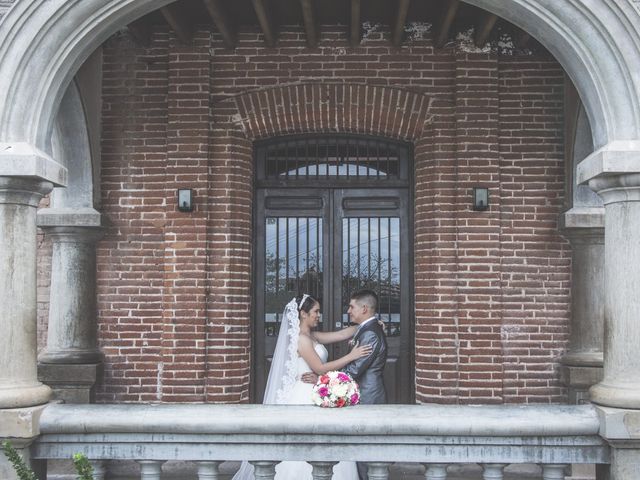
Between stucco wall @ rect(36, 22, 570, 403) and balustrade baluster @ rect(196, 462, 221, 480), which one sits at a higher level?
stucco wall @ rect(36, 22, 570, 403)

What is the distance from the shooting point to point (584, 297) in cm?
716

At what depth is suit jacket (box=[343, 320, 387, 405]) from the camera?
606 centimetres

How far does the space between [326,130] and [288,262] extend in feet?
4.68

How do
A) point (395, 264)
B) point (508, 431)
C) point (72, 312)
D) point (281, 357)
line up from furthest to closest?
point (395, 264), point (72, 312), point (281, 357), point (508, 431)

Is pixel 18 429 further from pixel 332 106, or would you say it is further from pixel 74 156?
pixel 332 106

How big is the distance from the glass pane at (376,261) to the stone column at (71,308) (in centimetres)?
251

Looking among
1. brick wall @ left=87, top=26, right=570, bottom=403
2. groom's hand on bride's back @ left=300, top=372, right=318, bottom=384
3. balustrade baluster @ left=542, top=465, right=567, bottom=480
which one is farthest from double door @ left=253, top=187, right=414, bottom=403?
balustrade baluster @ left=542, top=465, right=567, bottom=480

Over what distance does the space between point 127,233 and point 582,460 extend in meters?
4.78

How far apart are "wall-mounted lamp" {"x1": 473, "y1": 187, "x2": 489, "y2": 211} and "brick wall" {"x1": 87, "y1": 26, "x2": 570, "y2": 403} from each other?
3.3 inches

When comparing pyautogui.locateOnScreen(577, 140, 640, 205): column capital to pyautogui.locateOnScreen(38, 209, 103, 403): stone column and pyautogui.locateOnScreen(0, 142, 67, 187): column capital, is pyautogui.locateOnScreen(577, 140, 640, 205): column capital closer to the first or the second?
pyautogui.locateOnScreen(0, 142, 67, 187): column capital

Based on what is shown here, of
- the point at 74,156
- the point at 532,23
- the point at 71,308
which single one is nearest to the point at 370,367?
the point at 532,23

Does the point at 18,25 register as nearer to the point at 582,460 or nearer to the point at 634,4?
the point at 634,4

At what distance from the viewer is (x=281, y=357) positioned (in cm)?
652

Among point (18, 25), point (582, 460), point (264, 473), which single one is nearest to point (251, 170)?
point (18, 25)
